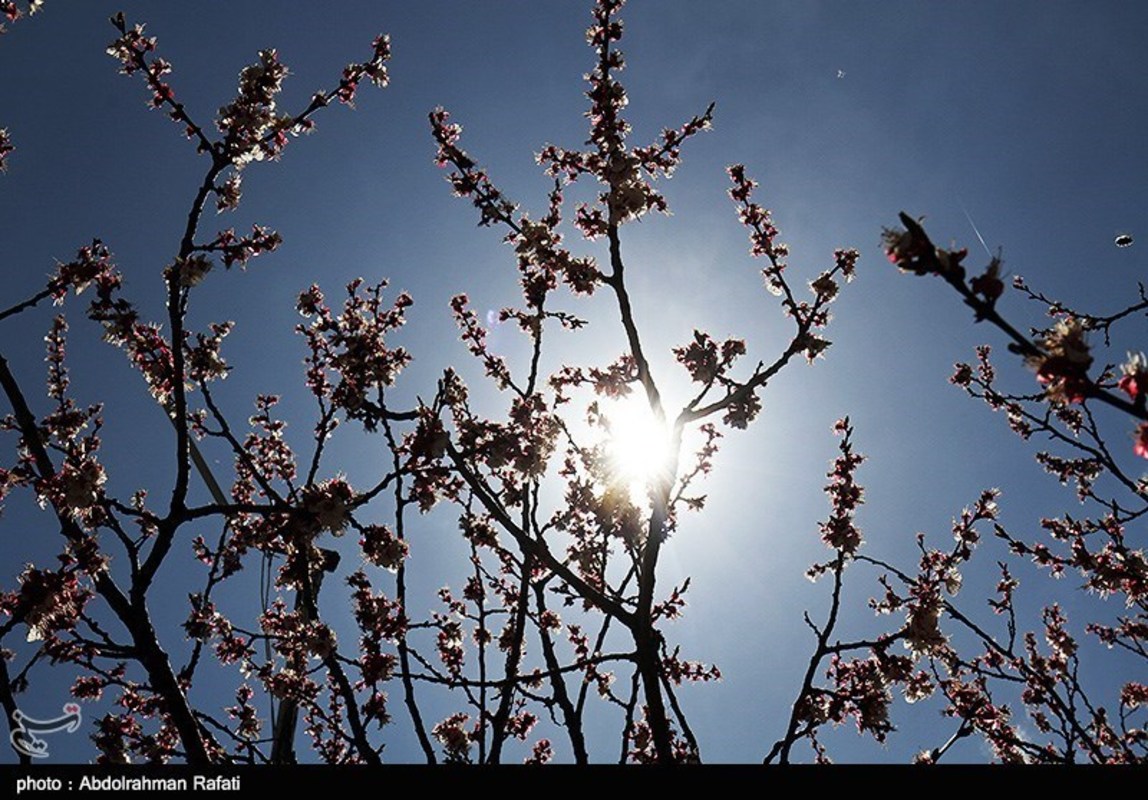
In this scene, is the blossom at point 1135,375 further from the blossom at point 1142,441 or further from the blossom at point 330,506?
the blossom at point 330,506

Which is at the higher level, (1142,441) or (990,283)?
(990,283)

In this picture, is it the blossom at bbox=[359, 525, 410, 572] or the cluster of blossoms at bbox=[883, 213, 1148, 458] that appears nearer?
the cluster of blossoms at bbox=[883, 213, 1148, 458]

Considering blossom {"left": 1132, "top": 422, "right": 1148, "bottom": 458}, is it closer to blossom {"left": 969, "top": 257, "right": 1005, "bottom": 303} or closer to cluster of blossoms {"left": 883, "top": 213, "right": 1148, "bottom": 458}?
cluster of blossoms {"left": 883, "top": 213, "right": 1148, "bottom": 458}

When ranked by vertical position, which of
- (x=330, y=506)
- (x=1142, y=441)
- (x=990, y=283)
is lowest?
(x=1142, y=441)

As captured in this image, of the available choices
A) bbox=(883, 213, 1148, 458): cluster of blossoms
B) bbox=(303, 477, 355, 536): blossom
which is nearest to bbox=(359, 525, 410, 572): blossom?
bbox=(303, 477, 355, 536): blossom

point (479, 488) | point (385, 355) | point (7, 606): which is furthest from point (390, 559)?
point (7, 606)

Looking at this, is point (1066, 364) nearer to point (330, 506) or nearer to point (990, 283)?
point (990, 283)

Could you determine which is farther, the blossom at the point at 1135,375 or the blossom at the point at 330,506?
the blossom at the point at 330,506

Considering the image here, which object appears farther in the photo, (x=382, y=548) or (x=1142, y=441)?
(x=382, y=548)

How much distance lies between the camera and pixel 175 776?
2969 millimetres

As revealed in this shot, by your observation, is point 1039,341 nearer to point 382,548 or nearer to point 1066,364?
point 1066,364

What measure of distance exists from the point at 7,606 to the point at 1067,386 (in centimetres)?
724

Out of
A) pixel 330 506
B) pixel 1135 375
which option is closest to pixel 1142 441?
pixel 1135 375

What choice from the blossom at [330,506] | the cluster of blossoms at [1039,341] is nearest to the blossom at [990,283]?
the cluster of blossoms at [1039,341]
